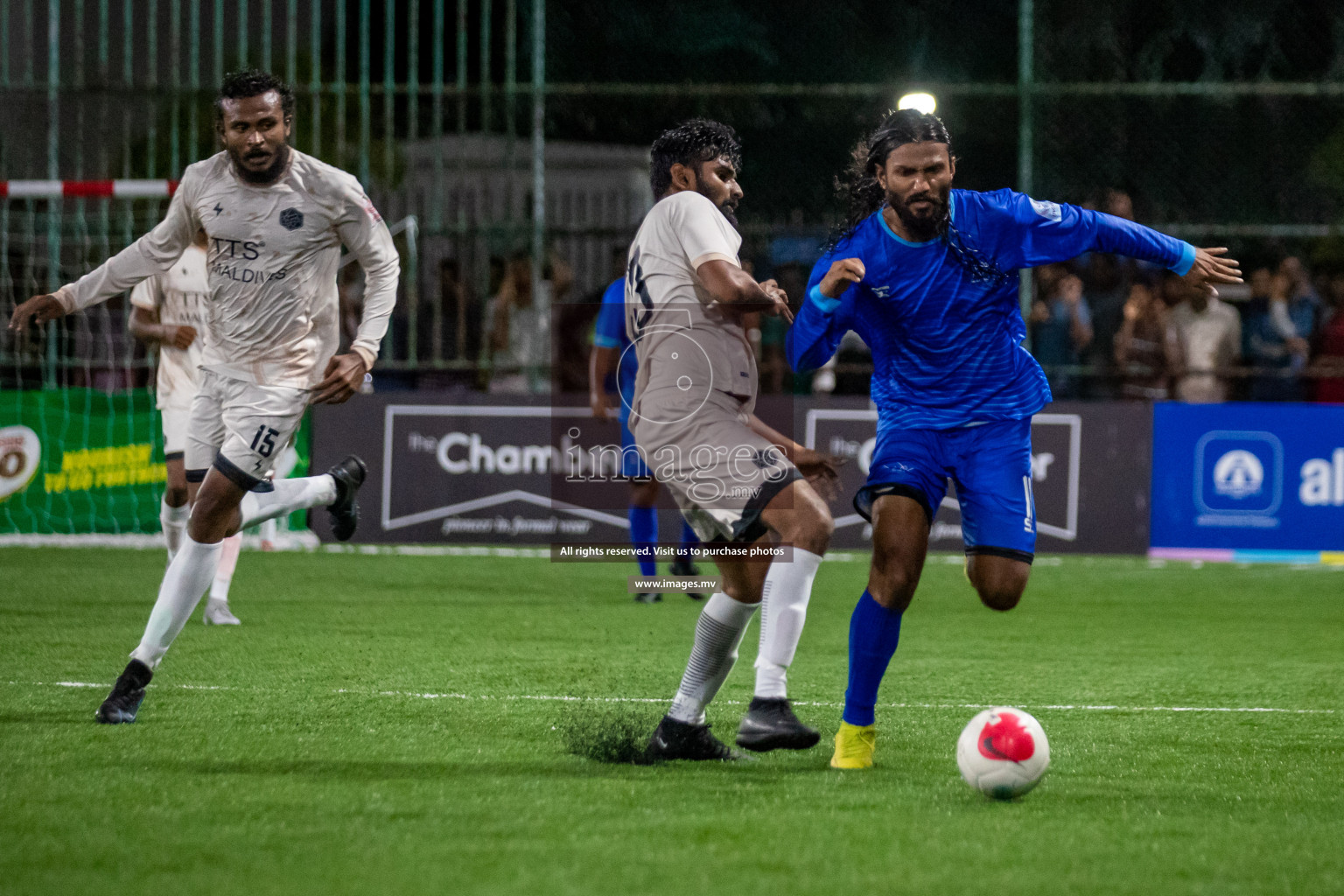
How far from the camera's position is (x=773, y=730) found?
5.08 m

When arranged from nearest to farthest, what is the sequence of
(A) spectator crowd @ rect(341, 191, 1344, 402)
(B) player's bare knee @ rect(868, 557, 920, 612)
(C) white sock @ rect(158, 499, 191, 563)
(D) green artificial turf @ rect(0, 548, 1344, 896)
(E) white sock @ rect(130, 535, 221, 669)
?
1. (D) green artificial turf @ rect(0, 548, 1344, 896)
2. (B) player's bare knee @ rect(868, 557, 920, 612)
3. (E) white sock @ rect(130, 535, 221, 669)
4. (C) white sock @ rect(158, 499, 191, 563)
5. (A) spectator crowd @ rect(341, 191, 1344, 402)

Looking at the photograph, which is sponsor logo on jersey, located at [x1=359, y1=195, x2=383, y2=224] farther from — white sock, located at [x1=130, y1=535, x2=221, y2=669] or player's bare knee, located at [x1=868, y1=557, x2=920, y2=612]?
player's bare knee, located at [x1=868, y1=557, x2=920, y2=612]

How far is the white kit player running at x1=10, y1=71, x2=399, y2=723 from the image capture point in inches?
223

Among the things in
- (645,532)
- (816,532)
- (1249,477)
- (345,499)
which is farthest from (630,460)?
(816,532)

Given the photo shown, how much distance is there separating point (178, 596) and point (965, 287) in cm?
280

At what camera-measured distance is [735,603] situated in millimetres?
4910

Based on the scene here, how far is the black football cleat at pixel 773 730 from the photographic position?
508 cm

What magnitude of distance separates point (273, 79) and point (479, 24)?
8.21 metres

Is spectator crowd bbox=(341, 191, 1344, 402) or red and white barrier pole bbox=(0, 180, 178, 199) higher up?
red and white barrier pole bbox=(0, 180, 178, 199)

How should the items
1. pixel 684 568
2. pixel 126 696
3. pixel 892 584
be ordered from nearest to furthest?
pixel 892 584 → pixel 126 696 → pixel 684 568

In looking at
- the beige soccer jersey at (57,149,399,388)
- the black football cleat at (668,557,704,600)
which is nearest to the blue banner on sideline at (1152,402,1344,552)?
the black football cleat at (668,557,704,600)

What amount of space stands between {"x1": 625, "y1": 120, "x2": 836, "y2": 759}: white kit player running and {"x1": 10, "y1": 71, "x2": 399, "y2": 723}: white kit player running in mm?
1307

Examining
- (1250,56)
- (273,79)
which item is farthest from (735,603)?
(1250,56)

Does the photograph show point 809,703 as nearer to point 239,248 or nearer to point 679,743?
point 679,743
